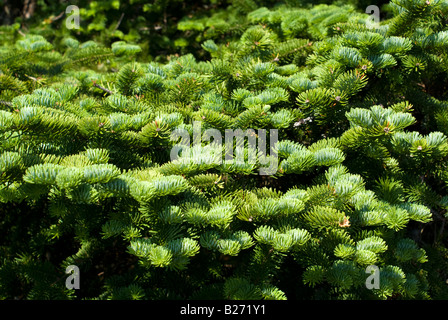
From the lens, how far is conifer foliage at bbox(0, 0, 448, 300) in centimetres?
116

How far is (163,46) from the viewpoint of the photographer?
3352 mm

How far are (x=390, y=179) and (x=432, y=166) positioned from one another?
23cm

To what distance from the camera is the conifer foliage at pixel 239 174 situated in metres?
1.16

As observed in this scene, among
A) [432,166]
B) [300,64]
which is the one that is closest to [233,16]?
[300,64]

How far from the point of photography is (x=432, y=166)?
1.56 metres

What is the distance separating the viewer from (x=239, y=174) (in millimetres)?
1495

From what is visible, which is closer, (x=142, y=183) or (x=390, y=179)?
(x=142, y=183)

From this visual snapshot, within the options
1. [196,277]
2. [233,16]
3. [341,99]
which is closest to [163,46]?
[233,16]

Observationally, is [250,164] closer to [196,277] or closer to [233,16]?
[196,277]

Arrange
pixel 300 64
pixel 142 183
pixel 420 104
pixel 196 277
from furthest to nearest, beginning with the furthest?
pixel 300 64
pixel 420 104
pixel 196 277
pixel 142 183

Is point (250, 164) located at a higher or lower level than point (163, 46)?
lower

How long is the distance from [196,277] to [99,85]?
103 cm

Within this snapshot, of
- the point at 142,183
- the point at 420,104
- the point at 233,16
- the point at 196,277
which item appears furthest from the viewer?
the point at 233,16
